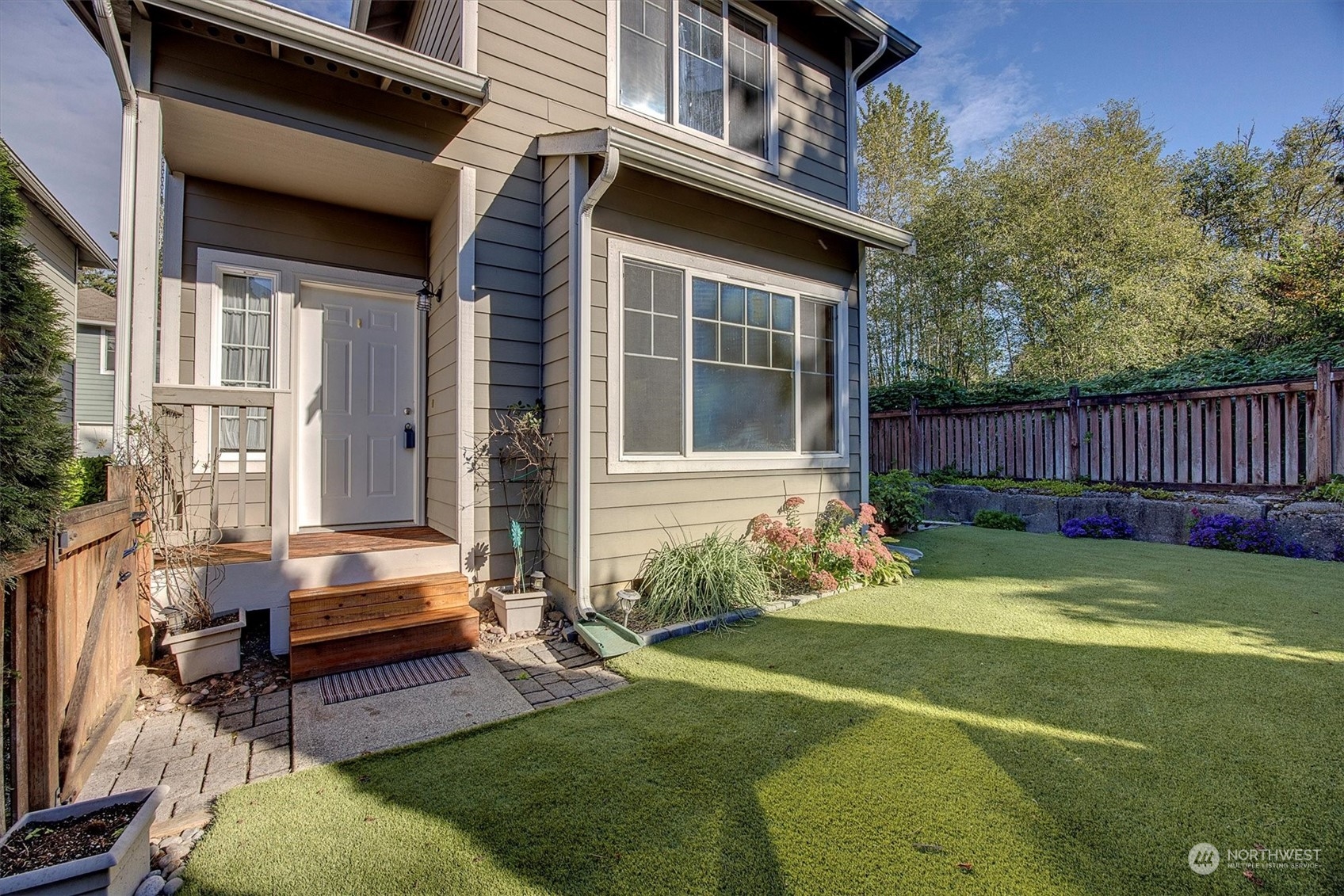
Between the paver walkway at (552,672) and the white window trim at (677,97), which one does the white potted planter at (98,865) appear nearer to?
the paver walkway at (552,672)

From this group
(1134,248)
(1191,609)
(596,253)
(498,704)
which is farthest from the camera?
(1134,248)

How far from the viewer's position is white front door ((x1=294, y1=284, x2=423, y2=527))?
15.0ft

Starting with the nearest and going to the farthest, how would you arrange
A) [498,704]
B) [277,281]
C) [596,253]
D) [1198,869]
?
[1198,869] → [498,704] → [596,253] → [277,281]

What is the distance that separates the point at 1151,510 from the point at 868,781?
6.16 metres

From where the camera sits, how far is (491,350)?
4.10 meters

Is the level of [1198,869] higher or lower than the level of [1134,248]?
lower

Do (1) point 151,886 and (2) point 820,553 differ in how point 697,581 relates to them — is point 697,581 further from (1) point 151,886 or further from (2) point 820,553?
(1) point 151,886

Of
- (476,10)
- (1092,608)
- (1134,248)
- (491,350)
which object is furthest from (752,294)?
(1134,248)

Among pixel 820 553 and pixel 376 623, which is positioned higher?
pixel 820 553

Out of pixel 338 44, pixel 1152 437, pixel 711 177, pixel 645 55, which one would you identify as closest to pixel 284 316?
pixel 338 44

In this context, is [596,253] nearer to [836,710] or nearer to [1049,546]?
[836,710]

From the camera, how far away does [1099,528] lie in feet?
21.1

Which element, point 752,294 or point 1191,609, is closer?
point 1191,609

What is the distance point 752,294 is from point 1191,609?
144 inches
